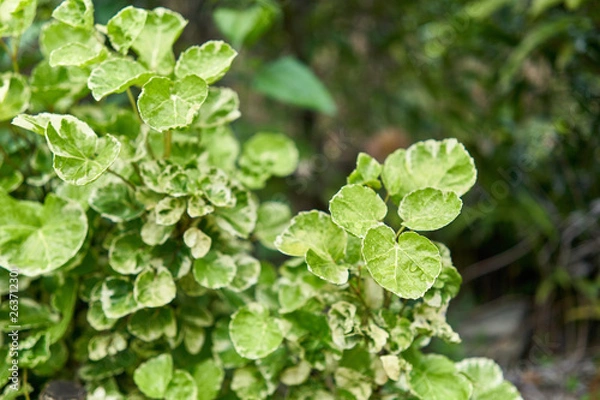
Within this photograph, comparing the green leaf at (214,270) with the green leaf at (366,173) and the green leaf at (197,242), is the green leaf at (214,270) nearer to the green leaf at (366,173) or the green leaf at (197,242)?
the green leaf at (197,242)

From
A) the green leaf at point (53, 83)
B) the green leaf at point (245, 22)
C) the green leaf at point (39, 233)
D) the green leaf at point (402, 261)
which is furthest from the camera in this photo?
the green leaf at point (245, 22)

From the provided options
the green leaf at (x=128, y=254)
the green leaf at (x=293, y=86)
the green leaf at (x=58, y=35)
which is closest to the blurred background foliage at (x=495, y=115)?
the green leaf at (x=293, y=86)

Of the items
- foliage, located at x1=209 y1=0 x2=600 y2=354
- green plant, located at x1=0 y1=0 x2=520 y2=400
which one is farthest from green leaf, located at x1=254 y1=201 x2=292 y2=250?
foliage, located at x1=209 y1=0 x2=600 y2=354

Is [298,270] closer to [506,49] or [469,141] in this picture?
[469,141]

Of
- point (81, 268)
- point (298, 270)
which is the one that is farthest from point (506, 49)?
point (81, 268)

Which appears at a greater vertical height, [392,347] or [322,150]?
[392,347]

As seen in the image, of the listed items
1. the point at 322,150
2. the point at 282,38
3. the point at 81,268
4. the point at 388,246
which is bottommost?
the point at 322,150
